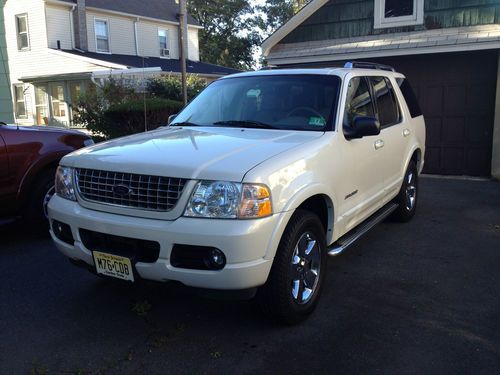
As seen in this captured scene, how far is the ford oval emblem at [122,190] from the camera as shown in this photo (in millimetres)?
3410

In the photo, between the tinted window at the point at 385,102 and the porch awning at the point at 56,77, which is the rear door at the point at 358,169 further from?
the porch awning at the point at 56,77

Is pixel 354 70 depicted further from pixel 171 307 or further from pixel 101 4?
pixel 101 4

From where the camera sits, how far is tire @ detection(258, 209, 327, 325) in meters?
3.40

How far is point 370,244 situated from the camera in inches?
225

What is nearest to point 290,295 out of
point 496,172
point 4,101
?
point 496,172

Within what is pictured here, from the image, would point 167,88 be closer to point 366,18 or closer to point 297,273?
point 366,18

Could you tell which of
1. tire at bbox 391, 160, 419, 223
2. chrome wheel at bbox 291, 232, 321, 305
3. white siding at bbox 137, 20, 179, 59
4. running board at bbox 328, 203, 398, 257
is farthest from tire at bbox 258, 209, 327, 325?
white siding at bbox 137, 20, 179, 59

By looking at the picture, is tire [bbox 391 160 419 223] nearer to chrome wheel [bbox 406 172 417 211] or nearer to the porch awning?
chrome wheel [bbox 406 172 417 211]

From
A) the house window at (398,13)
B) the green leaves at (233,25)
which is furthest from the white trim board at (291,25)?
the green leaves at (233,25)

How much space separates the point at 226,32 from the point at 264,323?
3825 cm

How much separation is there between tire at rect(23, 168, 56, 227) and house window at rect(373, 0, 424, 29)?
771 cm

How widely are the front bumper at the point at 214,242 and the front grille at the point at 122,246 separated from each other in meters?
0.06

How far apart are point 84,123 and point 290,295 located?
417 inches

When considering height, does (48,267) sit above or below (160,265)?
below
